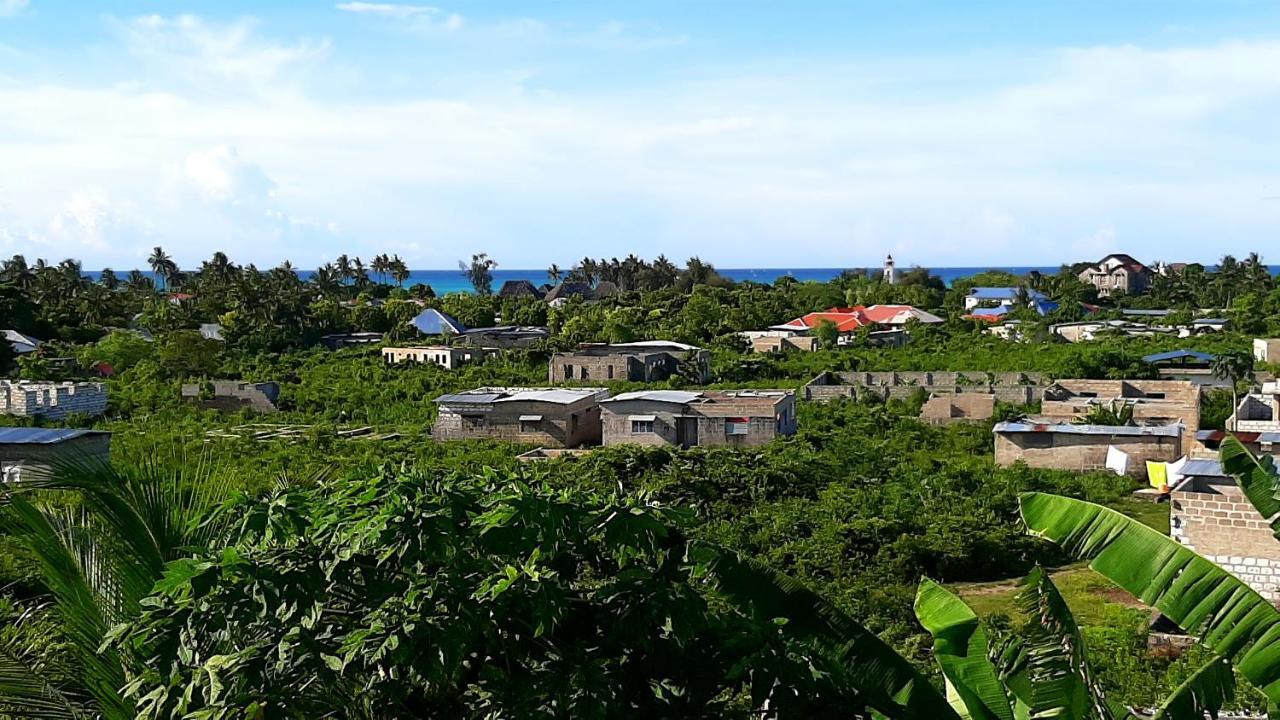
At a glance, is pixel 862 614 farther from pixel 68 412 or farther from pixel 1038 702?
pixel 68 412

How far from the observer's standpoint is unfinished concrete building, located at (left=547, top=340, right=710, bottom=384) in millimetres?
35969

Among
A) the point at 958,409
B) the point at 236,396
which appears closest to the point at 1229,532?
the point at 958,409

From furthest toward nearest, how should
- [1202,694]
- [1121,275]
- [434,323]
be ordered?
[1121,275] < [434,323] < [1202,694]

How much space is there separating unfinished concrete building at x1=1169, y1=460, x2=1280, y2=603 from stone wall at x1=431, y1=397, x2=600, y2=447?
50.7 feet

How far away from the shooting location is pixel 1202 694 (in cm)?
435

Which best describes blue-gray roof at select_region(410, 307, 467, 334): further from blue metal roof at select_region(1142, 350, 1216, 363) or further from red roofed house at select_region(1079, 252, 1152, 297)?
red roofed house at select_region(1079, 252, 1152, 297)

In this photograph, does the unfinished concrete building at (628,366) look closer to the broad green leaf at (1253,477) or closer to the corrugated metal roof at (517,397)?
the corrugated metal roof at (517,397)

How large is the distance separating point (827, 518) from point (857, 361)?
71.1 feet

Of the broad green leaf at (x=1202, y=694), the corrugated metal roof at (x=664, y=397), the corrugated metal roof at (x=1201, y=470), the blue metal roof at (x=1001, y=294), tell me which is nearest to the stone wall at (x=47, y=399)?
the corrugated metal roof at (x=664, y=397)

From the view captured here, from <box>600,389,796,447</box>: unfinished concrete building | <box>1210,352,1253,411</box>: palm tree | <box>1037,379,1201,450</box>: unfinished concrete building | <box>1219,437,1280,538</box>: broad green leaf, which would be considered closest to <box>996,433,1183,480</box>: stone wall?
<box>1037,379,1201,450</box>: unfinished concrete building

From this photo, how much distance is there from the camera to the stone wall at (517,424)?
26938 mm

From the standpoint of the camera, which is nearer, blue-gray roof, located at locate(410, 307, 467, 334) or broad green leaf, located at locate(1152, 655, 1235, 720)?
broad green leaf, located at locate(1152, 655, 1235, 720)

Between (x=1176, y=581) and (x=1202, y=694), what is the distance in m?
0.61

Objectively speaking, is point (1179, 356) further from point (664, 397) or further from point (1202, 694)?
point (1202, 694)
